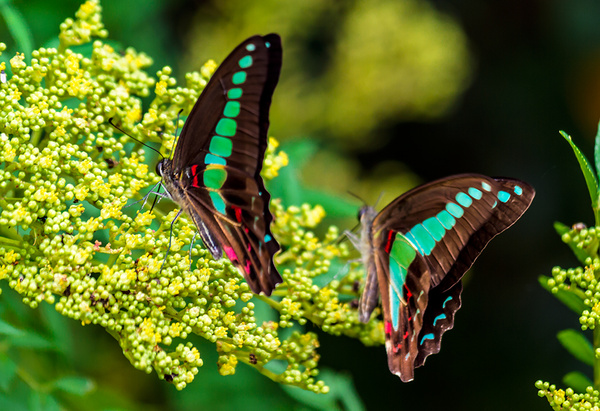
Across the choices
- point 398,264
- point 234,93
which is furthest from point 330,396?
point 234,93

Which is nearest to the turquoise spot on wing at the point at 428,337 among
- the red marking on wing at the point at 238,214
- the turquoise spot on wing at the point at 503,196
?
the turquoise spot on wing at the point at 503,196

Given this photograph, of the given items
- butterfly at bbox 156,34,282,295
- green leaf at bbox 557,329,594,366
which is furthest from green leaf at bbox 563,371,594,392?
butterfly at bbox 156,34,282,295

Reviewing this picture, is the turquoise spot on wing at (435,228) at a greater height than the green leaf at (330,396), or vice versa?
the turquoise spot on wing at (435,228)

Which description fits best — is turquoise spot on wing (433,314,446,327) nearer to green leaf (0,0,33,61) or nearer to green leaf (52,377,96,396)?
green leaf (52,377,96,396)

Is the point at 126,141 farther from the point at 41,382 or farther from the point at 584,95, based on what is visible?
the point at 584,95

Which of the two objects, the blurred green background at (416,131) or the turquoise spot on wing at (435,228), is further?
the blurred green background at (416,131)

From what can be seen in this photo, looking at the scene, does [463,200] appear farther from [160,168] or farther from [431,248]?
[160,168]

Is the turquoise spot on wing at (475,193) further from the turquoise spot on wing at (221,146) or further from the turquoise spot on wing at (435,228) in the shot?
the turquoise spot on wing at (221,146)
